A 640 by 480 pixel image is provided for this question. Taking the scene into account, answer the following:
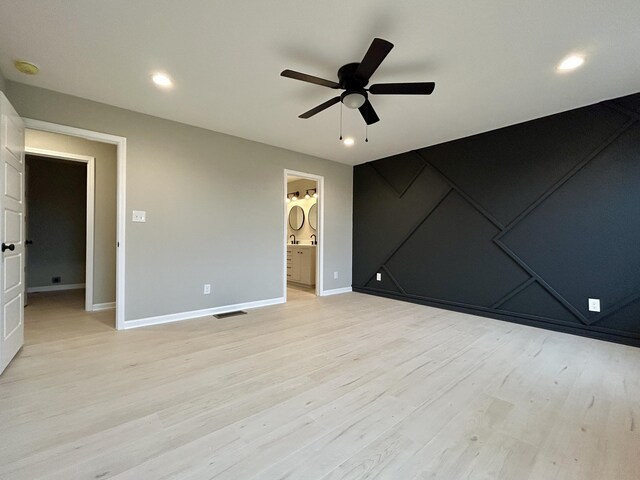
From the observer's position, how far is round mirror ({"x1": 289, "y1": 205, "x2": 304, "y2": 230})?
6773mm

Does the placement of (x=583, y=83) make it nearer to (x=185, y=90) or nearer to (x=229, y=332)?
(x=185, y=90)

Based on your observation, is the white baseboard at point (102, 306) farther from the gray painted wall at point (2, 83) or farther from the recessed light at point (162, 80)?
the recessed light at point (162, 80)

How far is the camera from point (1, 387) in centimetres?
189

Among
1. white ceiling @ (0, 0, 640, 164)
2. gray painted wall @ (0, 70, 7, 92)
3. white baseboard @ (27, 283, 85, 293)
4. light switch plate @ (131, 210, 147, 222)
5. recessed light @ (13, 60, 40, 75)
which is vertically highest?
white ceiling @ (0, 0, 640, 164)

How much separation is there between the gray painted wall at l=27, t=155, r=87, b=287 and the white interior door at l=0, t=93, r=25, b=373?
3806 millimetres

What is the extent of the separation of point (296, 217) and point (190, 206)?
3457 mm

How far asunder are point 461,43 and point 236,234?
10.7 feet

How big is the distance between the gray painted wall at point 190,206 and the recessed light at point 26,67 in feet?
1.07

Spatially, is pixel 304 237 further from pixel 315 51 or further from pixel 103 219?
pixel 315 51

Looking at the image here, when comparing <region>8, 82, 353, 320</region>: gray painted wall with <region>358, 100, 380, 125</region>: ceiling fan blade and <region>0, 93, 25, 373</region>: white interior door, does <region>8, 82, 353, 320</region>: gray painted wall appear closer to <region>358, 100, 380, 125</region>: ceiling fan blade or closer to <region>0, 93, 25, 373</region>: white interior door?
<region>0, 93, 25, 373</region>: white interior door

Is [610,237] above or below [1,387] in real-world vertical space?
above

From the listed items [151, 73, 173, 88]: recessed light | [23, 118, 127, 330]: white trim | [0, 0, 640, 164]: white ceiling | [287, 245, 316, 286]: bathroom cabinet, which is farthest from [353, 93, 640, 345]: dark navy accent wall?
[23, 118, 127, 330]: white trim

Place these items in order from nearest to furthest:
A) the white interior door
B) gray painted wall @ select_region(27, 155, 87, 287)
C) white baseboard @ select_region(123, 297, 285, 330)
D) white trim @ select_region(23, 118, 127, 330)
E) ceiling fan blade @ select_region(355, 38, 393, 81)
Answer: ceiling fan blade @ select_region(355, 38, 393, 81) → the white interior door → white trim @ select_region(23, 118, 127, 330) → white baseboard @ select_region(123, 297, 285, 330) → gray painted wall @ select_region(27, 155, 87, 287)

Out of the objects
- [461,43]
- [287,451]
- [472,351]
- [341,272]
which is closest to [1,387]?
[287,451]
